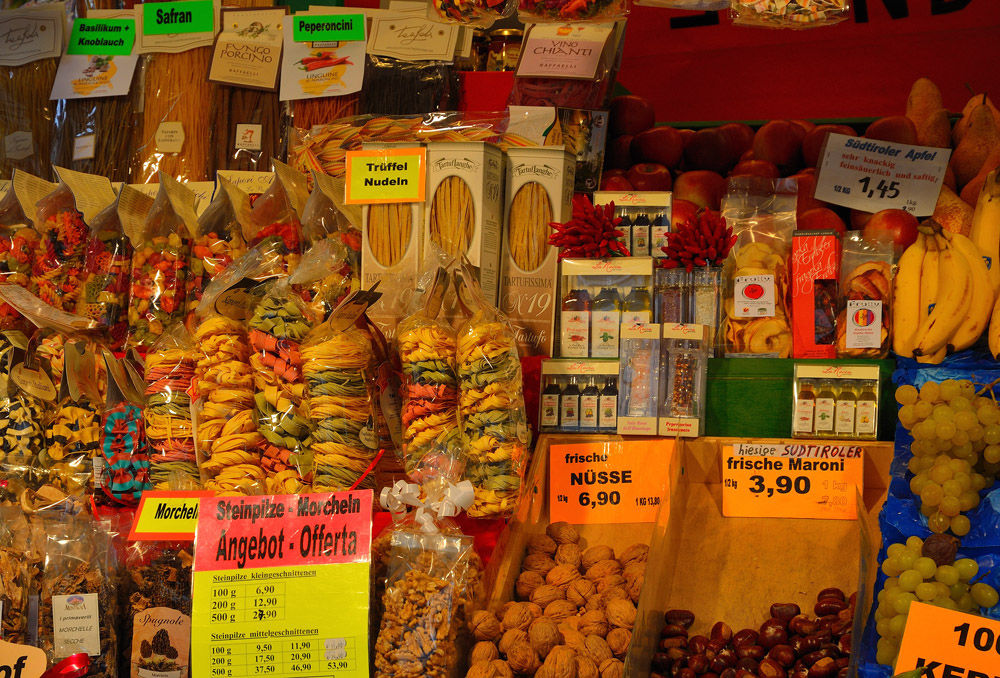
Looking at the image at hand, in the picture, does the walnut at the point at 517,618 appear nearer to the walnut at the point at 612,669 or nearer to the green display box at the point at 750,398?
the walnut at the point at 612,669

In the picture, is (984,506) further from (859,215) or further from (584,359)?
(859,215)

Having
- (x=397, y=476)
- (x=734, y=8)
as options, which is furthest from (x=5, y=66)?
(x=734, y=8)

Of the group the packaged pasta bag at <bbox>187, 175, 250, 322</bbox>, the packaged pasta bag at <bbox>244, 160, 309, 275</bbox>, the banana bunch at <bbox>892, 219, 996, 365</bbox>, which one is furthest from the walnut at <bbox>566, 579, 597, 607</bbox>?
the packaged pasta bag at <bbox>187, 175, 250, 322</bbox>

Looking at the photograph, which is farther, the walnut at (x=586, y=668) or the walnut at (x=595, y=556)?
the walnut at (x=595, y=556)

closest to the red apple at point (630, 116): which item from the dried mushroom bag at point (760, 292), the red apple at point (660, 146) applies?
the red apple at point (660, 146)

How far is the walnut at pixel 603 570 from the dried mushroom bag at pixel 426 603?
0.26 m

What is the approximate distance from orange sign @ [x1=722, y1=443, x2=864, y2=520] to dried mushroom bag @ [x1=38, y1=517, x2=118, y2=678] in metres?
1.24

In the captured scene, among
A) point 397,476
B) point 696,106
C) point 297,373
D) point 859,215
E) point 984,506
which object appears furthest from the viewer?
point 696,106

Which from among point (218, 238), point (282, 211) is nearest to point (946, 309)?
point (282, 211)

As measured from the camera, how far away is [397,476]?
1891 millimetres

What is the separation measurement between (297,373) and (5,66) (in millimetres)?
2159

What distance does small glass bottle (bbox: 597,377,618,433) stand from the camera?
1.92m

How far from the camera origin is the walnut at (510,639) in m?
1.50

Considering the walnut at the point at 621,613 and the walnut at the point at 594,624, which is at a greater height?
the walnut at the point at 621,613
